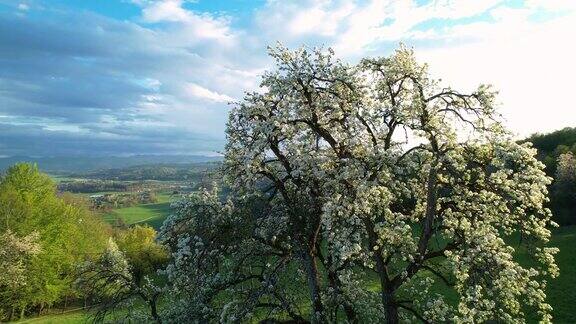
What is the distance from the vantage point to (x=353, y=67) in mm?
20203

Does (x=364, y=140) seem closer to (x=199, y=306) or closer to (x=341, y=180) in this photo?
(x=341, y=180)

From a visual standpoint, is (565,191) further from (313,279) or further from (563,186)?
(313,279)

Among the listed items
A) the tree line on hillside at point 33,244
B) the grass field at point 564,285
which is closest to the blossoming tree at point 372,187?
the grass field at point 564,285

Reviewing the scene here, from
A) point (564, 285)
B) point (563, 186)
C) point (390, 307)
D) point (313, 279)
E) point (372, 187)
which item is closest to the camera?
point (372, 187)

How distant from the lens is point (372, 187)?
16250 mm

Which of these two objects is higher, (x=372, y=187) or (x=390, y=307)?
(x=372, y=187)

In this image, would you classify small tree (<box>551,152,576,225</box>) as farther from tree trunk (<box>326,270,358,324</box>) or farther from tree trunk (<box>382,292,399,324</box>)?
tree trunk (<box>326,270,358,324</box>)

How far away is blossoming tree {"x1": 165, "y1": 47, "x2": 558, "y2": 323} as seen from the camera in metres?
17.2

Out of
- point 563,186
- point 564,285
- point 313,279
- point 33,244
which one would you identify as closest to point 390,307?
point 313,279

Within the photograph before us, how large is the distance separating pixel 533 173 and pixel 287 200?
9841 millimetres

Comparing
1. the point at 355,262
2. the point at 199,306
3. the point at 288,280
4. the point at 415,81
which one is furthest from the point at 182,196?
the point at 415,81

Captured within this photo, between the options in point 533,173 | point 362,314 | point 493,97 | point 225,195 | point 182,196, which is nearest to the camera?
point 533,173

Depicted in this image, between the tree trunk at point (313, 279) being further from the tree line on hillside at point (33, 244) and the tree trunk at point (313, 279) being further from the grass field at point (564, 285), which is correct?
the tree line on hillside at point (33, 244)

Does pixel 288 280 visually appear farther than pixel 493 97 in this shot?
Yes
